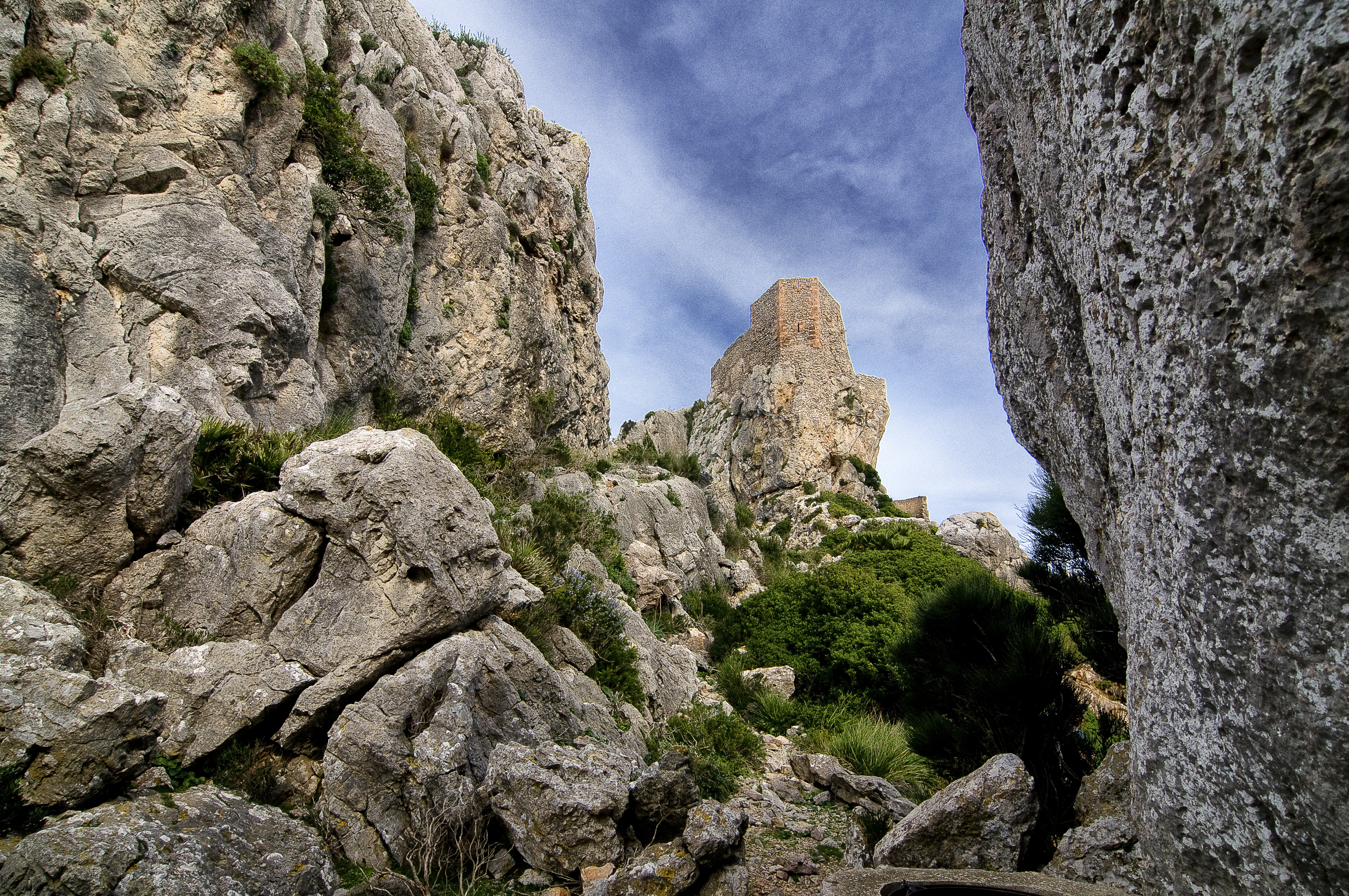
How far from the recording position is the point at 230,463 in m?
6.66

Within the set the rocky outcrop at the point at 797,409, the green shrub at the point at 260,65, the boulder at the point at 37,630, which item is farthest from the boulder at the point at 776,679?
the rocky outcrop at the point at 797,409

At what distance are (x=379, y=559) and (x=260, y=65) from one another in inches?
355

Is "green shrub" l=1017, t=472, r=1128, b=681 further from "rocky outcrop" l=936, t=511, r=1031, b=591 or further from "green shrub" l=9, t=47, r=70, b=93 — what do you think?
"rocky outcrop" l=936, t=511, r=1031, b=591

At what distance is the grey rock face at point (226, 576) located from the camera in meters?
5.34

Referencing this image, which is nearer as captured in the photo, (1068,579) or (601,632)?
(1068,579)

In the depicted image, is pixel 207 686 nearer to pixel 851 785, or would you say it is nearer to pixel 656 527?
pixel 851 785

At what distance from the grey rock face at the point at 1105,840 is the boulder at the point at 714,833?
2.02m

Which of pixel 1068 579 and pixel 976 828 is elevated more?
pixel 1068 579

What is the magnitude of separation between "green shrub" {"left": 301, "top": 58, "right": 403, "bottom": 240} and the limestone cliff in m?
0.05

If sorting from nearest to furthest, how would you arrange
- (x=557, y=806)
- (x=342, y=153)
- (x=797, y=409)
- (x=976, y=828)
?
(x=976, y=828), (x=557, y=806), (x=342, y=153), (x=797, y=409)

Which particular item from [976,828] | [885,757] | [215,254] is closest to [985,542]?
[885,757]

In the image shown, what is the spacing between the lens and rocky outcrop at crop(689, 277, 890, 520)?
28.9 meters

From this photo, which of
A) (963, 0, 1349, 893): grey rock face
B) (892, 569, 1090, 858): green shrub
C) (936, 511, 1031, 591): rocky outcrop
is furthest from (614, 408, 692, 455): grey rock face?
(963, 0, 1349, 893): grey rock face

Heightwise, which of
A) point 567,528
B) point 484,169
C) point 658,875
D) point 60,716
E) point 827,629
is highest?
point 484,169
